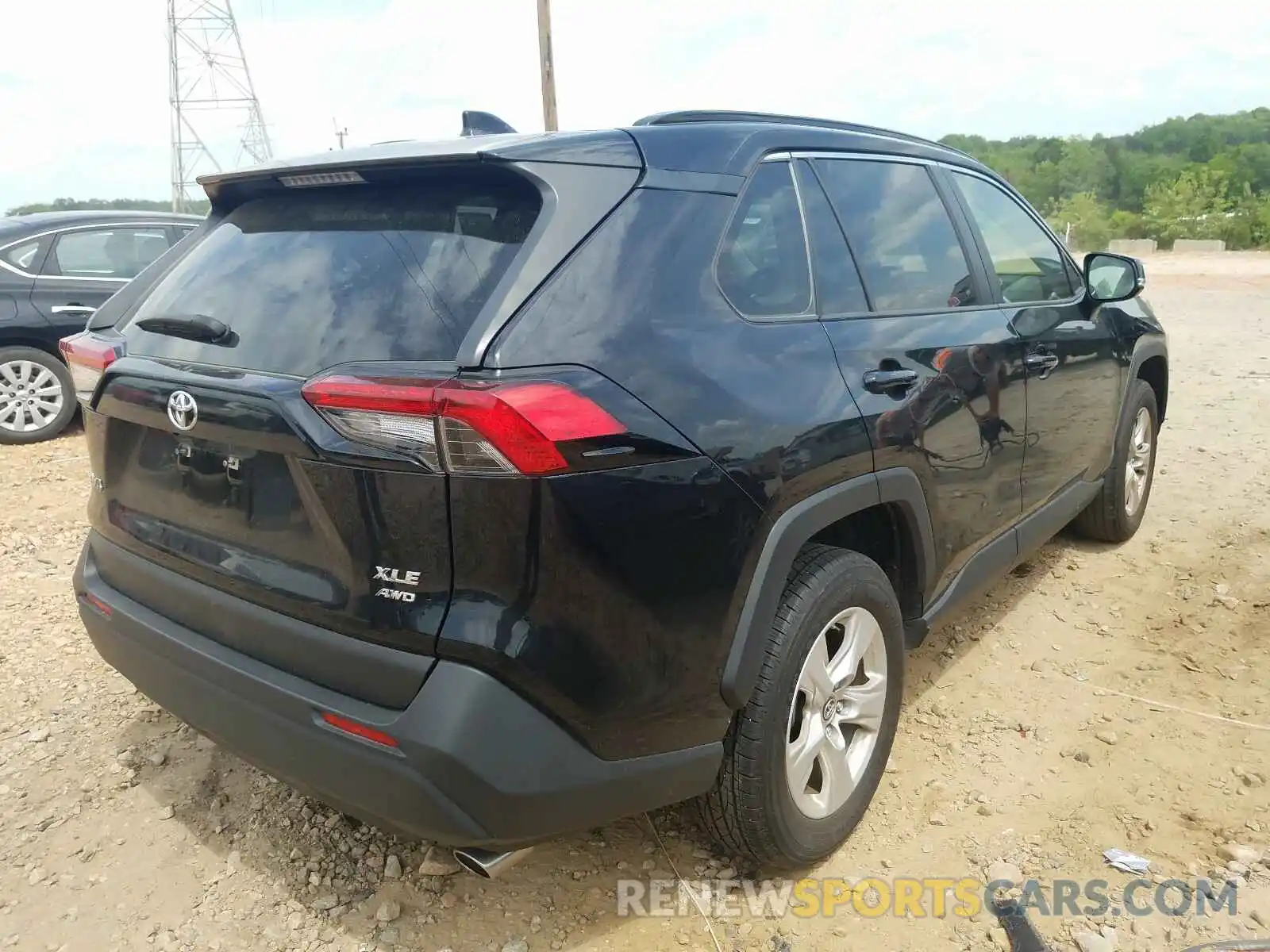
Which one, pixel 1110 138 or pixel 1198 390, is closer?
pixel 1198 390

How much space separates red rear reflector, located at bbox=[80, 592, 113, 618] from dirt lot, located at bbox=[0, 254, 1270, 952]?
701 millimetres

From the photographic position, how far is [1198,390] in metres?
8.26

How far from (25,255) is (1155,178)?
288 feet

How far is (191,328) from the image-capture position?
2.16m

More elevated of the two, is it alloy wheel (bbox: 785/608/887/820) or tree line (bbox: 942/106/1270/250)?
tree line (bbox: 942/106/1270/250)

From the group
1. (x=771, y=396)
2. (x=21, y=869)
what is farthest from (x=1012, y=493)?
(x=21, y=869)

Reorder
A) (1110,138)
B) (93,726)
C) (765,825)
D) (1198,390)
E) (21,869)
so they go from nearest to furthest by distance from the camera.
Result: (765,825), (21,869), (93,726), (1198,390), (1110,138)

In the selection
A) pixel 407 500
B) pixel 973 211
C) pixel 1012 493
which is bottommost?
pixel 1012 493

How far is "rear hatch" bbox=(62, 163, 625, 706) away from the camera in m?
1.74

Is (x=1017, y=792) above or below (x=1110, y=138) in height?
below

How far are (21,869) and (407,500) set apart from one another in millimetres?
1774

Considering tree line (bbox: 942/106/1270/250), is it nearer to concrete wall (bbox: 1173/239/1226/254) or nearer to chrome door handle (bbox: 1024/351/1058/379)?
concrete wall (bbox: 1173/239/1226/254)

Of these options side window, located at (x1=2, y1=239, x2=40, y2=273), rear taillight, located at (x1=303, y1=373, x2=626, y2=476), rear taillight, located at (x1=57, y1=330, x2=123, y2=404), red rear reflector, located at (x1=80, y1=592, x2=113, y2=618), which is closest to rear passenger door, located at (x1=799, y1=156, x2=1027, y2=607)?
rear taillight, located at (x1=303, y1=373, x2=626, y2=476)

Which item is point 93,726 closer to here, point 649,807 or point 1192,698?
point 649,807
